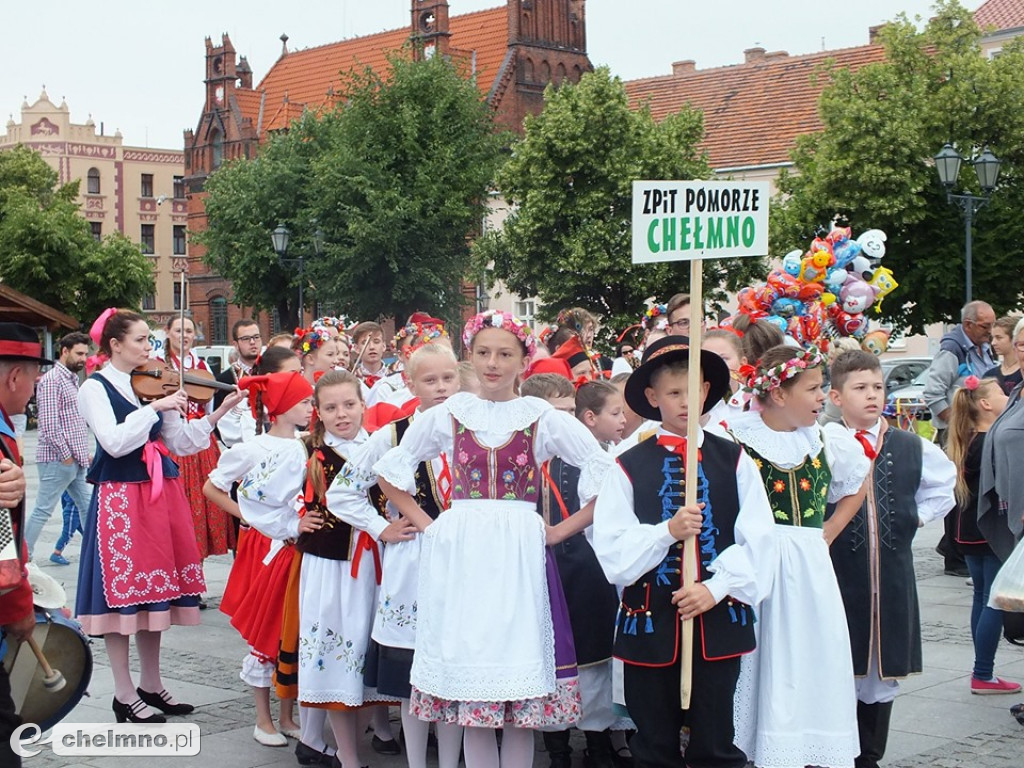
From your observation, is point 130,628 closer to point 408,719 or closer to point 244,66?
point 408,719

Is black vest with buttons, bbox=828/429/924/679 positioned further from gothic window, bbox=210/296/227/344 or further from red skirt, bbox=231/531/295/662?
gothic window, bbox=210/296/227/344

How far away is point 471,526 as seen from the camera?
5.25 metres

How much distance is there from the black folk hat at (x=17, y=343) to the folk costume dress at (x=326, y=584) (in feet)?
6.05

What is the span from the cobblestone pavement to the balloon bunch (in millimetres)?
1898

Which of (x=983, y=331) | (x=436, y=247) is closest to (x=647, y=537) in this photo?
(x=983, y=331)

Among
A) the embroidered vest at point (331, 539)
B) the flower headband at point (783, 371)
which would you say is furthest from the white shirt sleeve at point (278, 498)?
the flower headband at point (783, 371)

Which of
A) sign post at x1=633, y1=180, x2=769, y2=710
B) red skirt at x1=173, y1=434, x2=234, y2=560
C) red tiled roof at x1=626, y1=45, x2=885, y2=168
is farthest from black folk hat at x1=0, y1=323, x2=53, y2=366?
red tiled roof at x1=626, y1=45, x2=885, y2=168

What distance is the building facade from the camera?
8094 centimetres

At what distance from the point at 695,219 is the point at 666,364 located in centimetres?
54

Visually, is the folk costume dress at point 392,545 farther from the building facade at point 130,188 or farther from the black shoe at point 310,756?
the building facade at point 130,188

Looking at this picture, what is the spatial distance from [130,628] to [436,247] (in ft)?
108

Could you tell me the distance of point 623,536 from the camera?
488 cm

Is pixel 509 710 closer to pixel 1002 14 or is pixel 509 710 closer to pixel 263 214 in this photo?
pixel 263 214

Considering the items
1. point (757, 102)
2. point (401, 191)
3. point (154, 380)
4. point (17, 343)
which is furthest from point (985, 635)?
point (757, 102)
